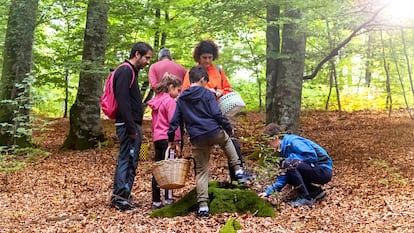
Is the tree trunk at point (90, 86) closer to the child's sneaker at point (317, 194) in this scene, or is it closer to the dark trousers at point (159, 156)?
the dark trousers at point (159, 156)

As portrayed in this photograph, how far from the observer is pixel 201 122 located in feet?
15.0

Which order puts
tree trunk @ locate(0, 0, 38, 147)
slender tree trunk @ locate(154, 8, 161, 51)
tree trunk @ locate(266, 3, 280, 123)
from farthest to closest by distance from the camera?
slender tree trunk @ locate(154, 8, 161, 51)
tree trunk @ locate(0, 0, 38, 147)
tree trunk @ locate(266, 3, 280, 123)

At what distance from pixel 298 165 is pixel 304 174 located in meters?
0.18

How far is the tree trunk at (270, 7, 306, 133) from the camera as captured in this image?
7996mm

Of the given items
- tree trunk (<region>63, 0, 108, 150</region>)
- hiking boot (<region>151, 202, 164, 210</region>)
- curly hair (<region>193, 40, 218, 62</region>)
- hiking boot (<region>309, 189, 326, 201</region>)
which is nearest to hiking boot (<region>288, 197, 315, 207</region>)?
hiking boot (<region>309, 189, 326, 201</region>)

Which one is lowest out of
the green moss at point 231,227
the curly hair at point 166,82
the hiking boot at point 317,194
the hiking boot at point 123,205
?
the hiking boot at point 123,205

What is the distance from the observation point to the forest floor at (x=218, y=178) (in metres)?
4.40

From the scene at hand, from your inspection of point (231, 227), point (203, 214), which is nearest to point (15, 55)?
point (203, 214)

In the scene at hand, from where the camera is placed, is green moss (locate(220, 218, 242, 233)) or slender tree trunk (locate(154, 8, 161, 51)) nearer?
green moss (locate(220, 218, 242, 233))

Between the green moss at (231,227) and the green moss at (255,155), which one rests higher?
the green moss at (255,155)

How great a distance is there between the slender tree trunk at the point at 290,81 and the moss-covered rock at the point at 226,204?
140 inches

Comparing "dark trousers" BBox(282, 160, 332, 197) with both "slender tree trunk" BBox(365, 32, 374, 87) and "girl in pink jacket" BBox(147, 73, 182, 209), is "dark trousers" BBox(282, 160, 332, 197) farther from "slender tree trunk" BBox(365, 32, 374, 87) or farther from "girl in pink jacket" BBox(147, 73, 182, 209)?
"slender tree trunk" BBox(365, 32, 374, 87)

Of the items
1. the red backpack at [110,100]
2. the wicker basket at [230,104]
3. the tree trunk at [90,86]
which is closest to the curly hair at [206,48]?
the wicker basket at [230,104]

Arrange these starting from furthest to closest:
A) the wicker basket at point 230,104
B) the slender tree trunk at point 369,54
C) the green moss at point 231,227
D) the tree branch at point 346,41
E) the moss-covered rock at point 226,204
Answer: the slender tree trunk at point 369,54
the tree branch at point 346,41
the wicker basket at point 230,104
the moss-covered rock at point 226,204
the green moss at point 231,227
